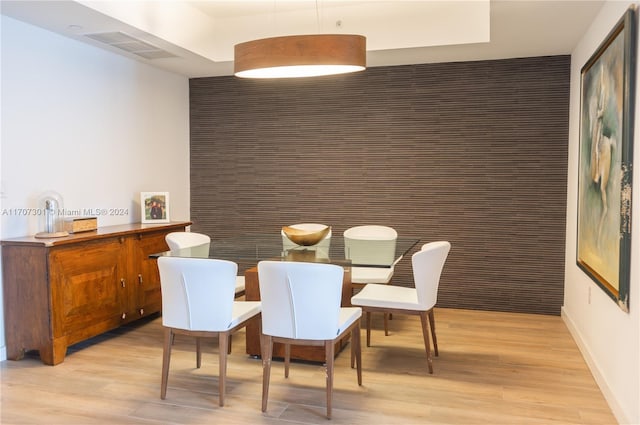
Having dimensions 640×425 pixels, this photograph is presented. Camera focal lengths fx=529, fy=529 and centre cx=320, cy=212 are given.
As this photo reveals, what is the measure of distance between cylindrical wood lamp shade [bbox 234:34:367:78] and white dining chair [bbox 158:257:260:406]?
1198 mm

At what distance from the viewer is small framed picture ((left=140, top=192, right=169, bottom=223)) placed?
490 cm

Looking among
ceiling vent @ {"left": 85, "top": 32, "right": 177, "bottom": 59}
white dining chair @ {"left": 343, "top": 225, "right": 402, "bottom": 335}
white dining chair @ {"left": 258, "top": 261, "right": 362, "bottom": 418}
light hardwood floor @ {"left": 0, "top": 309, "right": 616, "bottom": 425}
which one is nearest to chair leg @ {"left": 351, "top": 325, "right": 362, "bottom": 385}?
light hardwood floor @ {"left": 0, "top": 309, "right": 616, "bottom": 425}

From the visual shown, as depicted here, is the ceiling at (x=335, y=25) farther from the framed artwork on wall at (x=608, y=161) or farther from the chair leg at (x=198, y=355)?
the chair leg at (x=198, y=355)

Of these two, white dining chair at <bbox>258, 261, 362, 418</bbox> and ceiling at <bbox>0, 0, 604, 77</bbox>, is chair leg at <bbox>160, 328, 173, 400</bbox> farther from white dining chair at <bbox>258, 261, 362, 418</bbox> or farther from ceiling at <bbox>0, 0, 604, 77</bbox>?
ceiling at <bbox>0, 0, 604, 77</bbox>

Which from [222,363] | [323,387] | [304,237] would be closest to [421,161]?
[304,237]

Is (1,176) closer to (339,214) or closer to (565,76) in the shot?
(339,214)

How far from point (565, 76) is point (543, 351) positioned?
2.52 metres

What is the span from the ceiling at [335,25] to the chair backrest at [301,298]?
7.09ft

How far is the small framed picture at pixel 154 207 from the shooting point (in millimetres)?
4898

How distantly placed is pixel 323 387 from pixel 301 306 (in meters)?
0.71

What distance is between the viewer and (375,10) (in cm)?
448

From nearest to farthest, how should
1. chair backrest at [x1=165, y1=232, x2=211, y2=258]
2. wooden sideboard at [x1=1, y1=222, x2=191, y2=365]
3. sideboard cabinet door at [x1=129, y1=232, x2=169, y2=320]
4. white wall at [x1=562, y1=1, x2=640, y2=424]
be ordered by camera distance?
white wall at [x1=562, y1=1, x2=640, y2=424], wooden sideboard at [x1=1, y1=222, x2=191, y2=365], chair backrest at [x1=165, y1=232, x2=211, y2=258], sideboard cabinet door at [x1=129, y1=232, x2=169, y2=320]

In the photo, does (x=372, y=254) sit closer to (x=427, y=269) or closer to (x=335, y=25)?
(x=427, y=269)

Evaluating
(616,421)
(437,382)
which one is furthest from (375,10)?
(616,421)
